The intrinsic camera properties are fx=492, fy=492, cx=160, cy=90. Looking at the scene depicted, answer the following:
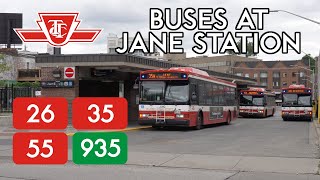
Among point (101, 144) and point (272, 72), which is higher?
point (272, 72)

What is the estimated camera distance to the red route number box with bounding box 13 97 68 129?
6965 millimetres

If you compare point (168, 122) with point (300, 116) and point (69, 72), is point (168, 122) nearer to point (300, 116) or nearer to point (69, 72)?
point (69, 72)

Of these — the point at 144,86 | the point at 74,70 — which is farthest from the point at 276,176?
the point at 74,70

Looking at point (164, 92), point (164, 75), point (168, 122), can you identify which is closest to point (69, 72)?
point (164, 75)

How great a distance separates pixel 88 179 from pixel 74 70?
1819cm

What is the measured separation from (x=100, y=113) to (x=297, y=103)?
36854 millimetres

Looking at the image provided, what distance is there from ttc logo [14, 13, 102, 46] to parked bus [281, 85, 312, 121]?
1372 inches

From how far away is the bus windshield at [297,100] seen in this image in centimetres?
4162

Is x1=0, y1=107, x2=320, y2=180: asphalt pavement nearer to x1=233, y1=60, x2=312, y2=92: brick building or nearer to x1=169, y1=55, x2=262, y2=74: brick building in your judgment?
x1=169, y1=55, x2=262, y2=74: brick building

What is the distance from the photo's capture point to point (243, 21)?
19250 millimetres

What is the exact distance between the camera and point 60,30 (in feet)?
28.4

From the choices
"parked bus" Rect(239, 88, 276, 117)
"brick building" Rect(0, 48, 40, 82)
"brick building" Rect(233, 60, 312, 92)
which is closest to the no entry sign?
"parked bus" Rect(239, 88, 276, 117)

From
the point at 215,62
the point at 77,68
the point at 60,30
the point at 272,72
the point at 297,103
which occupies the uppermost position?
the point at 215,62

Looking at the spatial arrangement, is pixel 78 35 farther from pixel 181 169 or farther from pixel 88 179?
pixel 181 169
